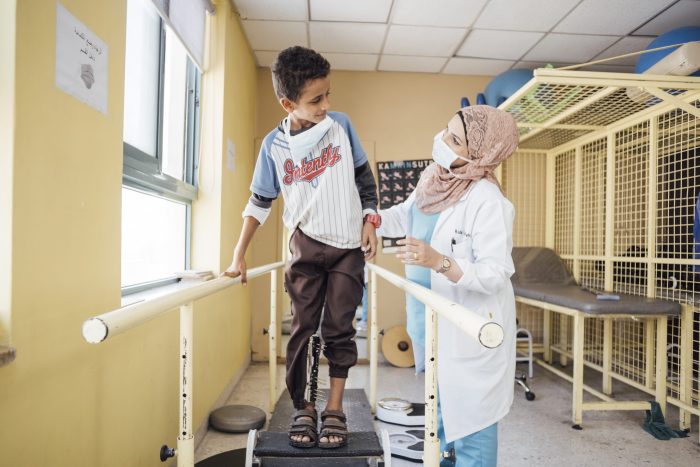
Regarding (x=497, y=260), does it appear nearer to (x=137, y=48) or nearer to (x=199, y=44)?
(x=137, y=48)

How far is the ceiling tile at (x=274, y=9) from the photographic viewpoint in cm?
309

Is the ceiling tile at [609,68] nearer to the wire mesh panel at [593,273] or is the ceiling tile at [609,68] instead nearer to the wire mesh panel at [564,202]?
the wire mesh panel at [564,202]

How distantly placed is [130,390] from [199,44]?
1986 millimetres

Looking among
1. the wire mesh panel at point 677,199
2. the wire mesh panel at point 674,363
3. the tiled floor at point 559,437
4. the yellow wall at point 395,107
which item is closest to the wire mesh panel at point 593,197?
the wire mesh panel at point 677,199

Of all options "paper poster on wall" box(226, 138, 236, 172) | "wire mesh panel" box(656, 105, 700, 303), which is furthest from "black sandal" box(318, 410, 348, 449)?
"wire mesh panel" box(656, 105, 700, 303)

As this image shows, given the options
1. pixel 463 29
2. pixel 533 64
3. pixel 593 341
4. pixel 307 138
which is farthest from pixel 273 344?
pixel 533 64

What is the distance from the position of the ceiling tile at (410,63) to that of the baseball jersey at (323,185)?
2705mm

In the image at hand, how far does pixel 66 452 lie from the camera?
45.4 inches

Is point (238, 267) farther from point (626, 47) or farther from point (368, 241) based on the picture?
point (626, 47)

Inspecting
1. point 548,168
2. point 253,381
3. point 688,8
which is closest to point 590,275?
point 548,168

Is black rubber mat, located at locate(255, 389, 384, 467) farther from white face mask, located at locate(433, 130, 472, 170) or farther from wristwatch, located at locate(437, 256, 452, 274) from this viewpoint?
white face mask, located at locate(433, 130, 472, 170)

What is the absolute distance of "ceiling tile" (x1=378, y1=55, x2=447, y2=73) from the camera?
4.01m

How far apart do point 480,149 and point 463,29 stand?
2.34 meters

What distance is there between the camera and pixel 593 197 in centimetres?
383
